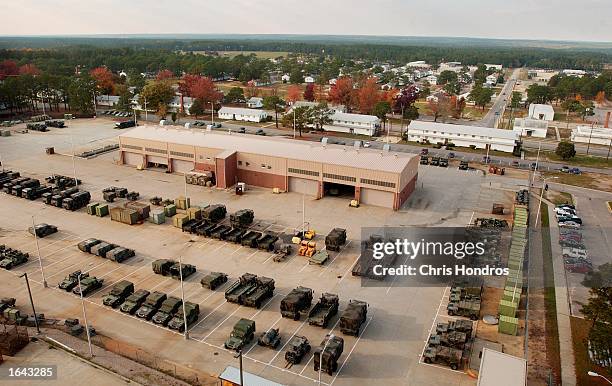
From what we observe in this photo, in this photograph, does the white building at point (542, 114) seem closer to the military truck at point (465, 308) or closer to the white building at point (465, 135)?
the white building at point (465, 135)

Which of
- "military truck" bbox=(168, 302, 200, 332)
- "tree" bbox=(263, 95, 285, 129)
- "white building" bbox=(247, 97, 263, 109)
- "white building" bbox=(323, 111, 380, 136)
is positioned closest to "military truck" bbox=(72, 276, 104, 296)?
"military truck" bbox=(168, 302, 200, 332)

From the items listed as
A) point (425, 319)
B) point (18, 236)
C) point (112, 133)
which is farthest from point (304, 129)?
point (425, 319)

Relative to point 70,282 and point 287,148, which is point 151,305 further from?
point 287,148

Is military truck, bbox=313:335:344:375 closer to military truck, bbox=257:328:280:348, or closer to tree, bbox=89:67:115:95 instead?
military truck, bbox=257:328:280:348

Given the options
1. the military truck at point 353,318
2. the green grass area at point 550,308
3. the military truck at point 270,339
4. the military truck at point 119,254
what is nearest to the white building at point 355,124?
the green grass area at point 550,308

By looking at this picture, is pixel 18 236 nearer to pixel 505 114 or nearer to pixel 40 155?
pixel 40 155

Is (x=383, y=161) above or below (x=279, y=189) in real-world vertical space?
above
